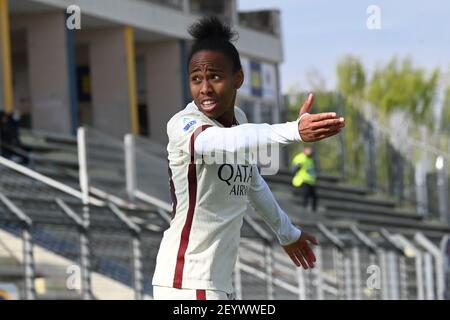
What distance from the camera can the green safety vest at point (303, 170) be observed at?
22627mm

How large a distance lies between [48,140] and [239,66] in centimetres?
1961

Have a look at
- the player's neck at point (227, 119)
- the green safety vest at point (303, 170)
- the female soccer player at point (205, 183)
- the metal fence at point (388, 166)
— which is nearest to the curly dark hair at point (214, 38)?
the female soccer player at point (205, 183)

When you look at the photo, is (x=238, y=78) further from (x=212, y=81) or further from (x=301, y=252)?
(x=301, y=252)

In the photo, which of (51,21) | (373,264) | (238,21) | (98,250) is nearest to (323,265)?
(373,264)

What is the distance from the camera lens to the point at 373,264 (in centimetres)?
2002

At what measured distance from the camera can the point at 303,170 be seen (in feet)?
78.9

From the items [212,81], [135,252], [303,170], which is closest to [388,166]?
[303,170]

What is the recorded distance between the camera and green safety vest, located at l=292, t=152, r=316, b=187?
22.6 metres

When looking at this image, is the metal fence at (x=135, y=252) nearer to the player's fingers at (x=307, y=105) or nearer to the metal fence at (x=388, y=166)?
the player's fingers at (x=307, y=105)

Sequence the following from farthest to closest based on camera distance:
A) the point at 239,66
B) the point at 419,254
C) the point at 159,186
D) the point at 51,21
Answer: the point at 51,21 → the point at 159,186 → the point at 419,254 → the point at 239,66

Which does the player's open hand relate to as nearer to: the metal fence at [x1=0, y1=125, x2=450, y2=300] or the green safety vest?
the metal fence at [x1=0, y1=125, x2=450, y2=300]

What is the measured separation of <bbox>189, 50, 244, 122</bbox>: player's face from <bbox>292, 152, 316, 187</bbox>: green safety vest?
50.4 ft

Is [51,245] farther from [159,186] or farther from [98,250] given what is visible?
[159,186]

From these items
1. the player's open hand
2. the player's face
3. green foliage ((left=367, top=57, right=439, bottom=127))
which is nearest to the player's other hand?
the player's face
